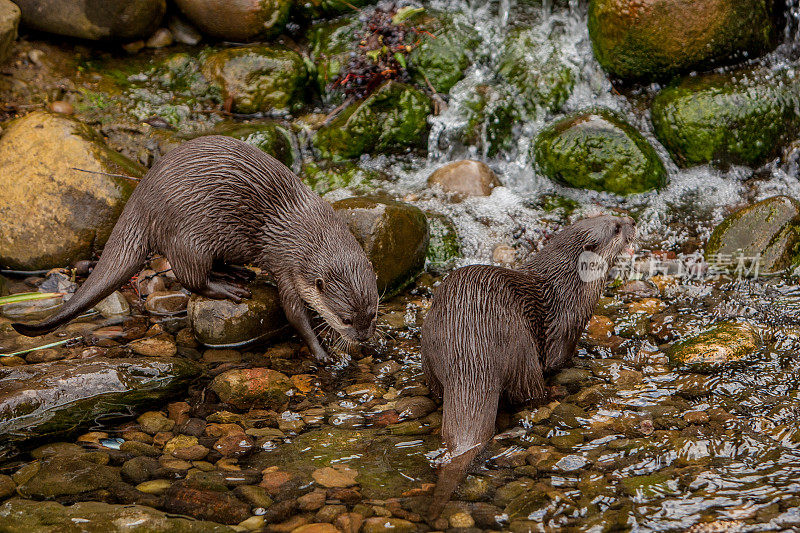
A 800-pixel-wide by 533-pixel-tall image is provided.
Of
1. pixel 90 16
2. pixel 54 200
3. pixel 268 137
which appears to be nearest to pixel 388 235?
pixel 268 137

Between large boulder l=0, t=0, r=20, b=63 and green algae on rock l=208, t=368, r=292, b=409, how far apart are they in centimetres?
297

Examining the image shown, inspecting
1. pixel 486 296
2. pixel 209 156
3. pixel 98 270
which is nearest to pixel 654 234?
pixel 486 296

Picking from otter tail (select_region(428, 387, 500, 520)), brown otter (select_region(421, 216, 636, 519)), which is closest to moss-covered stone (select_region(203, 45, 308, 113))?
brown otter (select_region(421, 216, 636, 519))

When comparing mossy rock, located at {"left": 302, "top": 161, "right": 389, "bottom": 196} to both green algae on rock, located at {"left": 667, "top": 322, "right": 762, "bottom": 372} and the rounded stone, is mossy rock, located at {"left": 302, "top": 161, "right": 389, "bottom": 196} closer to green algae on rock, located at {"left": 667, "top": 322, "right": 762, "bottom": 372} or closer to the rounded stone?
the rounded stone

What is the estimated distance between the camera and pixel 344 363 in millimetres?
3504

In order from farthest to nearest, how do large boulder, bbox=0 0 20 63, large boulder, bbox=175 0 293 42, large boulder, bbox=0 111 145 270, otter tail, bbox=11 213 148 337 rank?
large boulder, bbox=175 0 293 42, large boulder, bbox=0 0 20 63, large boulder, bbox=0 111 145 270, otter tail, bbox=11 213 148 337

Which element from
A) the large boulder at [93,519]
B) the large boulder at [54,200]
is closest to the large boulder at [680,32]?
the large boulder at [54,200]

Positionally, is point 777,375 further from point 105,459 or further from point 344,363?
point 105,459

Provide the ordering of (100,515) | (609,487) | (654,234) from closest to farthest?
(100,515) < (609,487) < (654,234)

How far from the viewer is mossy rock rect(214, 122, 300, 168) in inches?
187

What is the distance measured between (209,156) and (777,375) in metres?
2.78

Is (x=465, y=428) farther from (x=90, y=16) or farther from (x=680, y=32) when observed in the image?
(x=90, y=16)

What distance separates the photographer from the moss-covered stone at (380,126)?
5.09 metres

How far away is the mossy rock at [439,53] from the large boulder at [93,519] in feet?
12.6
